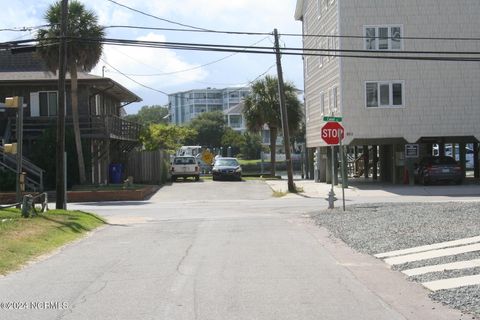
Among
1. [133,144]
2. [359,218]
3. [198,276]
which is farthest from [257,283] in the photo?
[133,144]

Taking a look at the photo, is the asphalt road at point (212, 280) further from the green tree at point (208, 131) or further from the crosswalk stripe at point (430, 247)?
the green tree at point (208, 131)

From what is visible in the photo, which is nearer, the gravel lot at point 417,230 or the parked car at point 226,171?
the gravel lot at point 417,230

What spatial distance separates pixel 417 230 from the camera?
1345cm

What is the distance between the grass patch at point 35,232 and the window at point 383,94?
17.9 metres

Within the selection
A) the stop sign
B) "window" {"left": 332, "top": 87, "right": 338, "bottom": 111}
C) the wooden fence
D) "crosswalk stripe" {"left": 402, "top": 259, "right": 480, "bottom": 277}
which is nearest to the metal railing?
the wooden fence

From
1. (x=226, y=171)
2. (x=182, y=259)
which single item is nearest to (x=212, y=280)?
(x=182, y=259)

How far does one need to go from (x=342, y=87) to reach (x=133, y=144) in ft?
57.8

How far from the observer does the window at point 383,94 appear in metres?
32.4

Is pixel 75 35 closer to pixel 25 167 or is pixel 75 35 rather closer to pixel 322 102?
pixel 25 167

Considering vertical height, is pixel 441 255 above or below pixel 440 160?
below

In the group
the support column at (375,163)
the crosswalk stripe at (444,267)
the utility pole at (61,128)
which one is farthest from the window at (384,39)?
the crosswalk stripe at (444,267)

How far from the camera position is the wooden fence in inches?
1565

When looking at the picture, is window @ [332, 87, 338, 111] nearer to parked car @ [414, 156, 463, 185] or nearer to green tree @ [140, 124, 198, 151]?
parked car @ [414, 156, 463, 185]

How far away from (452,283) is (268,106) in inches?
1528
